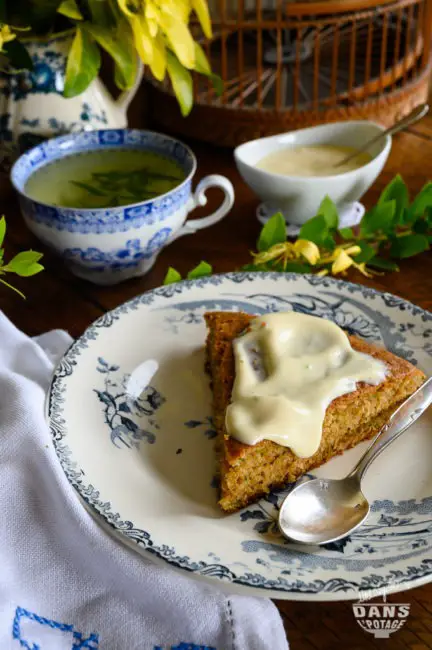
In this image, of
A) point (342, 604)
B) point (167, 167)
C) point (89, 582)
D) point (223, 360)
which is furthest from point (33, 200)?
point (342, 604)

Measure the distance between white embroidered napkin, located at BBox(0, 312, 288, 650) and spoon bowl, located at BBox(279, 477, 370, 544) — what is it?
6 centimetres

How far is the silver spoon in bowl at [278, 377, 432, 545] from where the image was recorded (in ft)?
2.14

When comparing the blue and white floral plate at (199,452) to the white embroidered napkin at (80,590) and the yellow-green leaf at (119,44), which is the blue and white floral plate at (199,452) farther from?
the yellow-green leaf at (119,44)

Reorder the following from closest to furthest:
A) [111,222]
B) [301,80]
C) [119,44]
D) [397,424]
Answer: [397,424] < [111,222] < [119,44] < [301,80]

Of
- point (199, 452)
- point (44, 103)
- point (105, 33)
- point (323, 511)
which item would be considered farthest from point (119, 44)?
point (323, 511)

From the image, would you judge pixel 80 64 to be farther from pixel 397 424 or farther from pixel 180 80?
pixel 397 424

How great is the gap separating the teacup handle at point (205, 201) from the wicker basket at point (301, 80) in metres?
0.26

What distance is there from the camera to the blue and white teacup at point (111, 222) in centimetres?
92

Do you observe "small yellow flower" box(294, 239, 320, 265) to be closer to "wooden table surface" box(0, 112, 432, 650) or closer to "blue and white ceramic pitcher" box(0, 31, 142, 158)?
"wooden table surface" box(0, 112, 432, 650)

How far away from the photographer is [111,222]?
922mm

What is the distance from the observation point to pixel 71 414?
0.76 m

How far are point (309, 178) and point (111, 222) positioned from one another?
0.28 meters

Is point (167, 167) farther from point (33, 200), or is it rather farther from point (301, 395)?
point (301, 395)

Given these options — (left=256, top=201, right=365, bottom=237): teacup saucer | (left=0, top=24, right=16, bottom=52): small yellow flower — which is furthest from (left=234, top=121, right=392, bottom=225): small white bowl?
(left=0, top=24, right=16, bottom=52): small yellow flower
